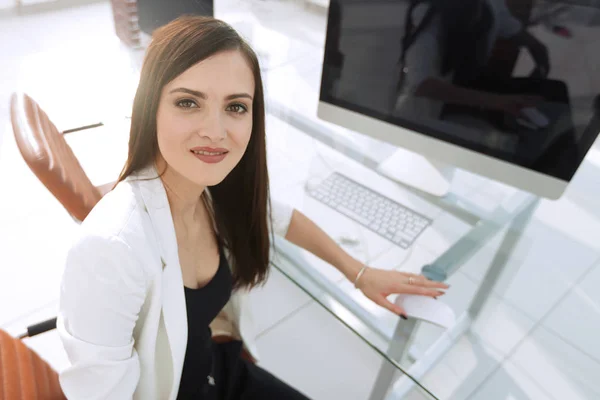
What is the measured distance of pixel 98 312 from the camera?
769 millimetres

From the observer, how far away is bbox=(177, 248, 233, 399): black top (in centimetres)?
101

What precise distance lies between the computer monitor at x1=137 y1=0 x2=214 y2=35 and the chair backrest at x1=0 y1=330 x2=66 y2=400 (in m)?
0.98

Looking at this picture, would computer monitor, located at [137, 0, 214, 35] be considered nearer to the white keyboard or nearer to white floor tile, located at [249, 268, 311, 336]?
the white keyboard

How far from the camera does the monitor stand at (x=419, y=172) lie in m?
1.42

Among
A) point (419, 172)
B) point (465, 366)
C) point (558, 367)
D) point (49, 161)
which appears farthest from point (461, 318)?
point (49, 161)

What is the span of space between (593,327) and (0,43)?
442cm

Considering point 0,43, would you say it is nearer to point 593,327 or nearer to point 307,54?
point 307,54

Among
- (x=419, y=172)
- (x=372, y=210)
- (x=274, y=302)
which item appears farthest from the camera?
(x=274, y=302)

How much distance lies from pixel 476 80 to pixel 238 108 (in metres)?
0.63


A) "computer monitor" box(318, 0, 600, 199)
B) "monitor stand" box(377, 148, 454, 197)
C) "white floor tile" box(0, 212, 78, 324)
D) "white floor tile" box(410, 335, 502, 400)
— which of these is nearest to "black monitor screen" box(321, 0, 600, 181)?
"computer monitor" box(318, 0, 600, 199)

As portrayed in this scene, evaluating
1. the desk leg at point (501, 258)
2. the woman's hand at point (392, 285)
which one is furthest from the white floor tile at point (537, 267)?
the woman's hand at point (392, 285)

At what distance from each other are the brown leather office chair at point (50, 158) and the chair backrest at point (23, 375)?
0.35 meters

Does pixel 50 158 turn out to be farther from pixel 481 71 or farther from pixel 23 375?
pixel 481 71

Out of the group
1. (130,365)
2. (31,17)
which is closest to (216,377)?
(130,365)
